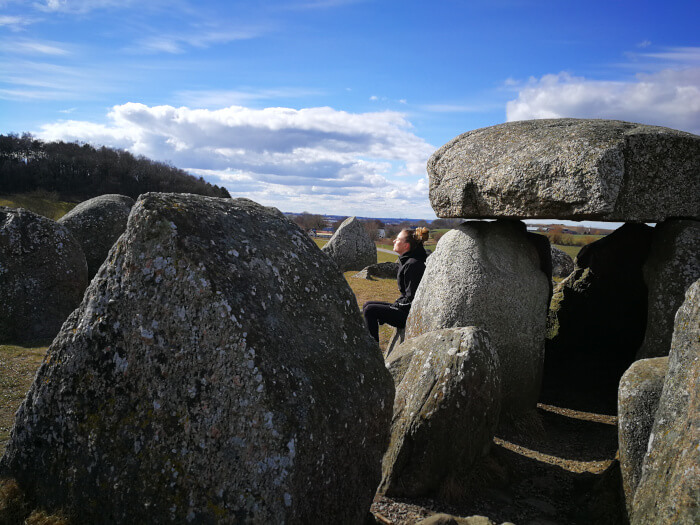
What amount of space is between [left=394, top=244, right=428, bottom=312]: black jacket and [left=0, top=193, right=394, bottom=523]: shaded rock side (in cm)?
514

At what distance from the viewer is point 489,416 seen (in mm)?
5035

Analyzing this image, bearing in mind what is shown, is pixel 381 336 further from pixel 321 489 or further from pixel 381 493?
pixel 321 489

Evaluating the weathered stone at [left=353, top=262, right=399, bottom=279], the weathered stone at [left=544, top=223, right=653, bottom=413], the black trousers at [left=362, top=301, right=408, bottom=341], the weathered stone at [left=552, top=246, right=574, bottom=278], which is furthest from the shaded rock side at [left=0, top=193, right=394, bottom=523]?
the weathered stone at [left=552, top=246, right=574, bottom=278]

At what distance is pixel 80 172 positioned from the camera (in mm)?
40875

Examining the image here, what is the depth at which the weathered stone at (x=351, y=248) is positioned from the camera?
21078 millimetres

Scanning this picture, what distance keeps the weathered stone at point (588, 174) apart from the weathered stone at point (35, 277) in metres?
6.92

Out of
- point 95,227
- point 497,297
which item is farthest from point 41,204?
point 497,297

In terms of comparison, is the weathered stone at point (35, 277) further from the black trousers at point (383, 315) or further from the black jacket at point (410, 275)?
the black jacket at point (410, 275)

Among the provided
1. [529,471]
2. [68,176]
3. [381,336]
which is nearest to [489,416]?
[529,471]

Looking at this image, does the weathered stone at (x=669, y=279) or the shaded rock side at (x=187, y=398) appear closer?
the shaded rock side at (x=187, y=398)

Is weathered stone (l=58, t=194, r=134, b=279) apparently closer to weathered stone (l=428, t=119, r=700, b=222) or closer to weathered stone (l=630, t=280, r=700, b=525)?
weathered stone (l=428, t=119, r=700, b=222)

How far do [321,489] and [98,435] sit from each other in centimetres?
115

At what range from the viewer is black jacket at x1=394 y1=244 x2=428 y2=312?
8.23 meters

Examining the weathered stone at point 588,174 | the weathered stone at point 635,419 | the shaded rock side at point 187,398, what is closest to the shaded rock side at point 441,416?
the weathered stone at point 635,419
